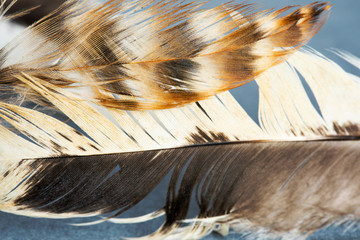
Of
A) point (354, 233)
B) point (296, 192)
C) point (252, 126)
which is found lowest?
point (354, 233)

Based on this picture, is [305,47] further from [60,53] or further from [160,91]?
[60,53]

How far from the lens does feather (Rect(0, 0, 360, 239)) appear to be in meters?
0.56

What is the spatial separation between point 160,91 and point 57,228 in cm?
32

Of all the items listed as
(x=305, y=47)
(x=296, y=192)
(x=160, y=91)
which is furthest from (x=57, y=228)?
(x=305, y=47)

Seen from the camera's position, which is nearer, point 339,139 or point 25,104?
point 339,139

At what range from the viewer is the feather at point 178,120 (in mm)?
555

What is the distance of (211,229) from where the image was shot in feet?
1.93

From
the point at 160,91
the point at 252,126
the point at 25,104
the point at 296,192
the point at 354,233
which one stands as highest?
the point at 25,104

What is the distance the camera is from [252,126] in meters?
0.60

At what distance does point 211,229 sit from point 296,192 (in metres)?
0.16

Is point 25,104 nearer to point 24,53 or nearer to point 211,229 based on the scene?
point 24,53

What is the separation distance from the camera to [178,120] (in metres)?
0.62

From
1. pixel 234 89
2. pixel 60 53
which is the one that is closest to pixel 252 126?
pixel 234 89

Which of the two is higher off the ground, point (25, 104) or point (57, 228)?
point (25, 104)
